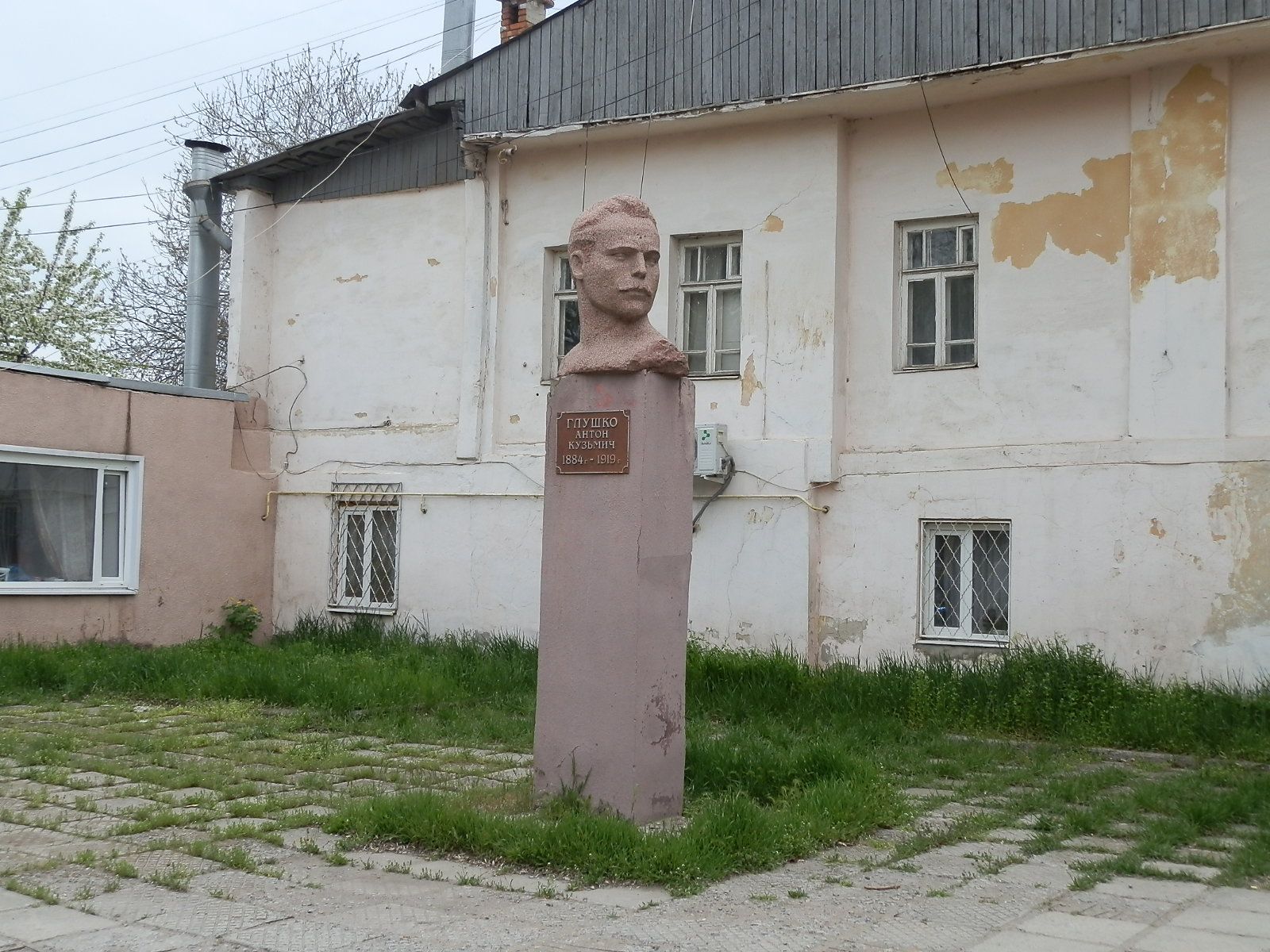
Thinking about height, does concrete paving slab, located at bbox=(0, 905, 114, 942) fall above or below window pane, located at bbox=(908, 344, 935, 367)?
below

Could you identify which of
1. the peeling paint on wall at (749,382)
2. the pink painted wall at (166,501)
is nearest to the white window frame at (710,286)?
the peeling paint on wall at (749,382)

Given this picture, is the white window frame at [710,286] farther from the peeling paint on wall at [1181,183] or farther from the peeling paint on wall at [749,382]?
the peeling paint on wall at [1181,183]

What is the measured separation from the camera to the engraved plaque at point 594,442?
22.2 feet

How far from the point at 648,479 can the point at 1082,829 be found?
269 centimetres

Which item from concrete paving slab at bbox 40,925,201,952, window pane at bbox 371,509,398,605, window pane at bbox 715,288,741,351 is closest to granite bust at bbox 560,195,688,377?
concrete paving slab at bbox 40,925,201,952

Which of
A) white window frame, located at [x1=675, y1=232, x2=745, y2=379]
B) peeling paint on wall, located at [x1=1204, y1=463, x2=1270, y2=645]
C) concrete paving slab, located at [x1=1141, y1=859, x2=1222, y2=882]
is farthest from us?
white window frame, located at [x1=675, y1=232, x2=745, y2=379]

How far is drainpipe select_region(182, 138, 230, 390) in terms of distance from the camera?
668 inches

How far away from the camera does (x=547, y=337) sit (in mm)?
13938

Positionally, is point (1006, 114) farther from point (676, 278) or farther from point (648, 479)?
point (648, 479)

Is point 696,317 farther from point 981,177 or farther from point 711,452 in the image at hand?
point 981,177

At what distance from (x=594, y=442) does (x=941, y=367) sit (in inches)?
228

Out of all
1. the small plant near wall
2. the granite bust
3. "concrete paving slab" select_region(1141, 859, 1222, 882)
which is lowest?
"concrete paving slab" select_region(1141, 859, 1222, 882)

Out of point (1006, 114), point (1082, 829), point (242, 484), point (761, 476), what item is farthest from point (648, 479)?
point (242, 484)

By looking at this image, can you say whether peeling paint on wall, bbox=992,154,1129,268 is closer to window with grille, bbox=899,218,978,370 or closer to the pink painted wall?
window with grille, bbox=899,218,978,370
